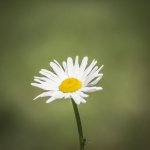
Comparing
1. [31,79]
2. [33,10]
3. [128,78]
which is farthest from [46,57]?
[128,78]

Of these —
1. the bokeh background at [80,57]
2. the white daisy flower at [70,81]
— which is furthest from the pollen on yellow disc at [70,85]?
the bokeh background at [80,57]

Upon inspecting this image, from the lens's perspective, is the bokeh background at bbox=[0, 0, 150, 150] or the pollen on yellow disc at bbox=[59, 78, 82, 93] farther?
the bokeh background at bbox=[0, 0, 150, 150]

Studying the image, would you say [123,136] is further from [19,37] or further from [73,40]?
[19,37]

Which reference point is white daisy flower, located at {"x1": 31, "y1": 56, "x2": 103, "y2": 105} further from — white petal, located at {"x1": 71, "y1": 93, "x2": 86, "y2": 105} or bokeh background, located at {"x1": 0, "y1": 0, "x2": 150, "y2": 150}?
bokeh background, located at {"x1": 0, "y1": 0, "x2": 150, "y2": 150}

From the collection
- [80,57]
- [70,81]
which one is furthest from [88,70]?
[80,57]

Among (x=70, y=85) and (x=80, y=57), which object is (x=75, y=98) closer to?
(x=70, y=85)

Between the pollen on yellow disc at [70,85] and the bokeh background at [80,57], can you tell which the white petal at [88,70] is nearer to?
the pollen on yellow disc at [70,85]

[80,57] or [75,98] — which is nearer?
[75,98]

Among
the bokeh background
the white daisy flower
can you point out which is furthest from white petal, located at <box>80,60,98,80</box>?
the bokeh background
